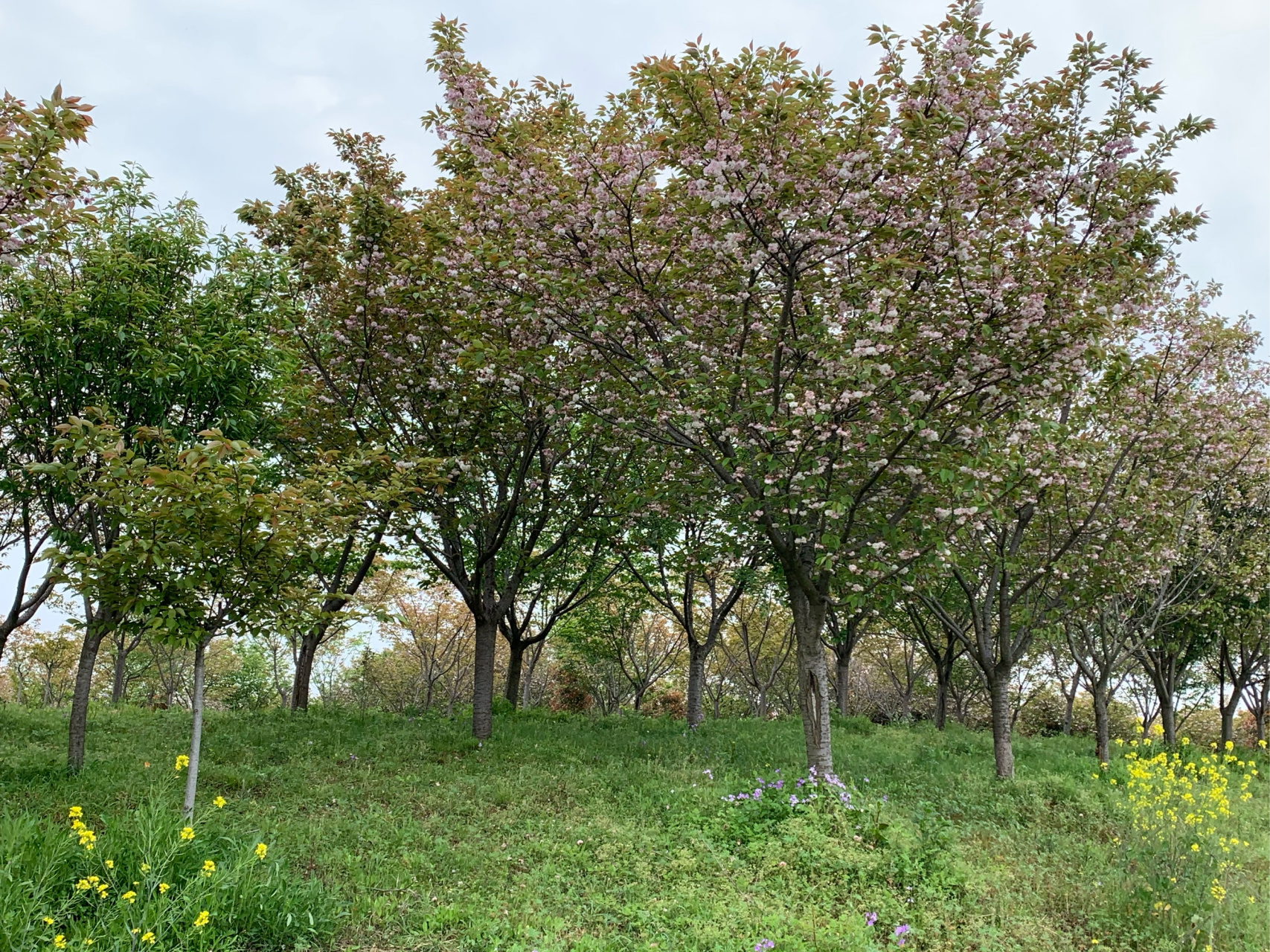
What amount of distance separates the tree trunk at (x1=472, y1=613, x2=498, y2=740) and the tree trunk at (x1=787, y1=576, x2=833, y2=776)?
5232mm

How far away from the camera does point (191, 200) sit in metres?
8.70

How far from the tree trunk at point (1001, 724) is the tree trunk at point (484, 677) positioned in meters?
8.10

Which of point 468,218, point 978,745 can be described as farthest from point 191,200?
point 978,745

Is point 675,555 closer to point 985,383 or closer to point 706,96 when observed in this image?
point 985,383

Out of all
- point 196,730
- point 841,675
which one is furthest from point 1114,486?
point 196,730

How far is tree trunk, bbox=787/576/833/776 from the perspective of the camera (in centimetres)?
901

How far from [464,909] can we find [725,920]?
190 cm

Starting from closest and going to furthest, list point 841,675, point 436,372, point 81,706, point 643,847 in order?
point 643,847
point 81,706
point 436,372
point 841,675

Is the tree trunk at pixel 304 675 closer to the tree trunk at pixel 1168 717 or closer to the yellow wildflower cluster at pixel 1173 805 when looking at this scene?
the yellow wildflower cluster at pixel 1173 805

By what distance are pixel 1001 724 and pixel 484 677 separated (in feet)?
27.8

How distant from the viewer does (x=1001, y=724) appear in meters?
11.7

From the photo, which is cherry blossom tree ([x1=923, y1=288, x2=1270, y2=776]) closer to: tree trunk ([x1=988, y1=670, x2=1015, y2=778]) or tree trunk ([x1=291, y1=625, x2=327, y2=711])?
tree trunk ([x1=988, y1=670, x2=1015, y2=778])

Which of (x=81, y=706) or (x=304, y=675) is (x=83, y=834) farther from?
(x=304, y=675)

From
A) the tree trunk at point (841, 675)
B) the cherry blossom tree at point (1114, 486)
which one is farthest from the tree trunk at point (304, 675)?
the tree trunk at point (841, 675)
